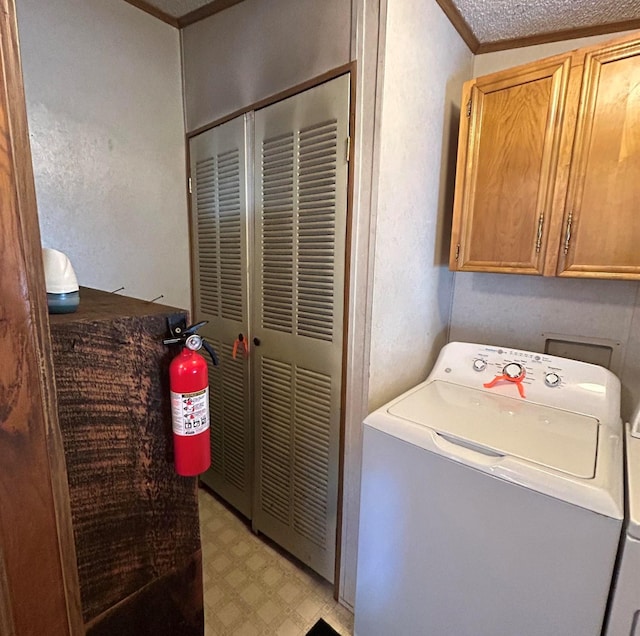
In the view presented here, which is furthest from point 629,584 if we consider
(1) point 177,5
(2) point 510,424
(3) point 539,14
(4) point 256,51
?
(1) point 177,5

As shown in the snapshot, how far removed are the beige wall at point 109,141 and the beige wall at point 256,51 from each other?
157 mm

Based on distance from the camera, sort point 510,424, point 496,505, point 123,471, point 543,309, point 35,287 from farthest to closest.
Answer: point 543,309
point 510,424
point 496,505
point 123,471
point 35,287

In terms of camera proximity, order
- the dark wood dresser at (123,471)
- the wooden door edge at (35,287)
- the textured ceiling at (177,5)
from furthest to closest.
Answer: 1. the textured ceiling at (177,5)
2. the dark wood dresser at (123,471)
3. the wooden door edge at (35,287)

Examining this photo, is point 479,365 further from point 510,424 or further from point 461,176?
point 461,176

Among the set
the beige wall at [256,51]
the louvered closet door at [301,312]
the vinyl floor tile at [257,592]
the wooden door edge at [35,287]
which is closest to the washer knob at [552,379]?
the louvered closet door at [301,312]

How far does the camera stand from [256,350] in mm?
1739

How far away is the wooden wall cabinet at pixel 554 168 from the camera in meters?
1.20

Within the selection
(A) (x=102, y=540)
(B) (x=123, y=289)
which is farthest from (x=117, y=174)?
(A) (x=102, y=540)

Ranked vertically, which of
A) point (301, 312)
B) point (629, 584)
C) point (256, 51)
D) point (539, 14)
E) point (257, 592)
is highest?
point (539, 14)

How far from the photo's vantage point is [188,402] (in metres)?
0.81

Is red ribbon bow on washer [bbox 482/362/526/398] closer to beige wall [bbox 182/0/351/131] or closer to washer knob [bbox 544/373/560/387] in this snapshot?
washer knob [bbox 544/373/560/387]

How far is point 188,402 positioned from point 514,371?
1.21 m

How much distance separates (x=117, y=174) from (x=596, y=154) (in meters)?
1.99

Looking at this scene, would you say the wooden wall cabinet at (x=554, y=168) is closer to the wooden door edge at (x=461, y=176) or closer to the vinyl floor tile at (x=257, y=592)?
the wooden door edge at (x=461, y=176)
